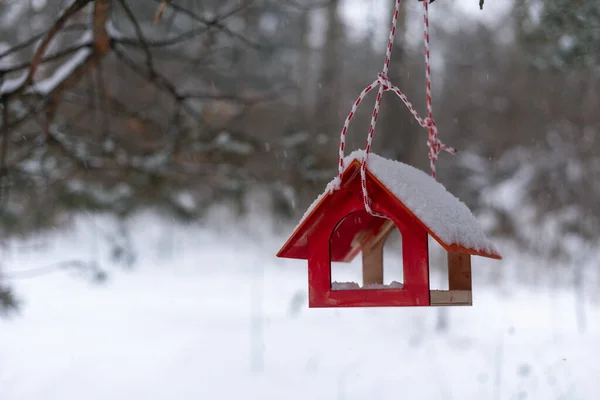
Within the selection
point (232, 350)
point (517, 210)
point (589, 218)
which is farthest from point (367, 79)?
point (232, 350)

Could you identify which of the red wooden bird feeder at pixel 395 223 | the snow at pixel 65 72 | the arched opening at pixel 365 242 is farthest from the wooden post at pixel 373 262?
the snow at pixel 65 72

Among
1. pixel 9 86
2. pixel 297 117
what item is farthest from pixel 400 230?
pixel 297 117

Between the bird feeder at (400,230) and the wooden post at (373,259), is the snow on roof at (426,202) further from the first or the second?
the wooden post at (373,259)

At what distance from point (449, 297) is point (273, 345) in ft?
15.3

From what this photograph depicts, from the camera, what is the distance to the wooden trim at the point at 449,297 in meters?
1.60

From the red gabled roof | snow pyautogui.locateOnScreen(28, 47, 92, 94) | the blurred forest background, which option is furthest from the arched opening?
snow pyautogui.locateOnScreen(28, 47, 92, 94)

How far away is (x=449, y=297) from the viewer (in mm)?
1656

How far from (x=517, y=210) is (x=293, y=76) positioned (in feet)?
13.9

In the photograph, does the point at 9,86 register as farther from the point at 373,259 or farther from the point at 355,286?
the point at 355,286

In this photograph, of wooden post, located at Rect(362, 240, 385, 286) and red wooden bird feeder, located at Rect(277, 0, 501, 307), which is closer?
red wooden bird feeder, located at Rect(277, 0, 501, 307)

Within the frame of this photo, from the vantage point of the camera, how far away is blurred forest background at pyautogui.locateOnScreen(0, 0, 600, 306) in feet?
12.1

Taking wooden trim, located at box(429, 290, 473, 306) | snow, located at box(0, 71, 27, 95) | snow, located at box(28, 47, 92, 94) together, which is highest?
snow, located at box(28, 47, 92, 94)

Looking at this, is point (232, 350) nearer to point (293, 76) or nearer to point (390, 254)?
point (390, 254)

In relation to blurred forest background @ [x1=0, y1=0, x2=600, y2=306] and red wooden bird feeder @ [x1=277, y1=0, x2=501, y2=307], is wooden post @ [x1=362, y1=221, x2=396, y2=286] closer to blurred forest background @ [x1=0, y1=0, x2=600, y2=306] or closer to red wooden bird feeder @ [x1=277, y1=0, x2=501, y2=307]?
red wooden bird feeder @ [x1=277, y1=0, x2=501, y2=307]
